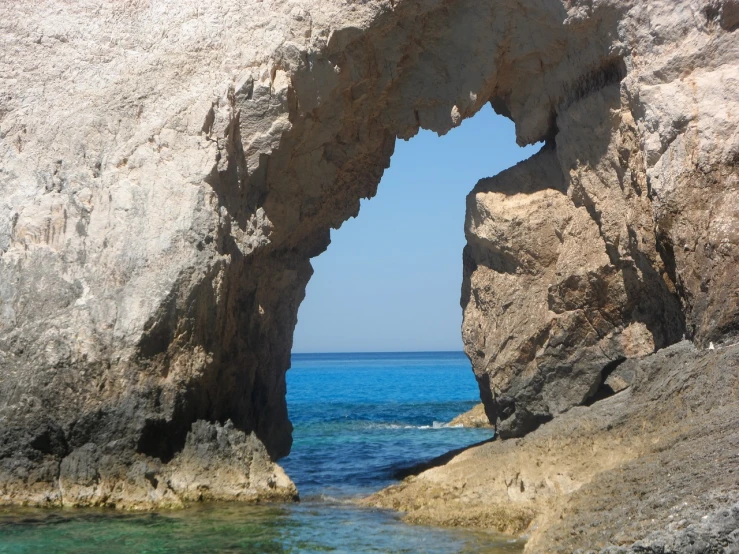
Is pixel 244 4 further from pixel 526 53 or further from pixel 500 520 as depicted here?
pixel 500 520

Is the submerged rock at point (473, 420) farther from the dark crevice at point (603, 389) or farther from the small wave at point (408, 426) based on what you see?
the dark crevice at point (603, 389)

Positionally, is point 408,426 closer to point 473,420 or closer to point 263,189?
point 473,420

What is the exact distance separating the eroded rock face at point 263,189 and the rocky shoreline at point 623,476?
1.01 meters

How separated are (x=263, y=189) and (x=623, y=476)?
670 centimetres

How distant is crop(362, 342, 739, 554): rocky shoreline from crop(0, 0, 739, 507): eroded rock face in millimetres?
1013

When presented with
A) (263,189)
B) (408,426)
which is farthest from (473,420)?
(263,189)

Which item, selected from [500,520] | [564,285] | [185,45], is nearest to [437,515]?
[500,520]

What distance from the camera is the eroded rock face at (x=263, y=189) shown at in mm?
10500

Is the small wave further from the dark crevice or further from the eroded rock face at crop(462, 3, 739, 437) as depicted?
the dark crevice

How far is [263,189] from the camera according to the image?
12492 mm

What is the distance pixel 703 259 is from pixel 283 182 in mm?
5934

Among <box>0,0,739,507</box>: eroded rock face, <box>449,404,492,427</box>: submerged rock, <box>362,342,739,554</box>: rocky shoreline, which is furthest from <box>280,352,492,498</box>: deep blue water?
<box>362,342,739,554</box>: rocky shoreline

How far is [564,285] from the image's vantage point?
11.5 metres

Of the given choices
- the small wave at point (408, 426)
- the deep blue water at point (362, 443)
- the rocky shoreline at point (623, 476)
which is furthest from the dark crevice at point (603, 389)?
the small wave at point (408, 426)
